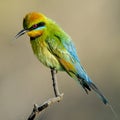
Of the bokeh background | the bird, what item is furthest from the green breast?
the bokeh background

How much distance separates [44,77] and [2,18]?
75cm

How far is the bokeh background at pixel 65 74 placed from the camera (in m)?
4.20

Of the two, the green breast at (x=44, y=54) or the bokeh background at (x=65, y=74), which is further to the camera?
the bokeh background at (x=65, y=74)

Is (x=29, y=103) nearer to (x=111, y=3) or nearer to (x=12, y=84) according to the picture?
(x=12, y=84)

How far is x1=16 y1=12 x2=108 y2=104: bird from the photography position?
1.42m

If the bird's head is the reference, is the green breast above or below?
below

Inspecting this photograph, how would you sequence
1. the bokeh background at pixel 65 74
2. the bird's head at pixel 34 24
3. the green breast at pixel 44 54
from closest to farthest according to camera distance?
1. the bird's head at pixel 34 24
2. the green breast at pixel 44 54
3. the bokeh background at pixel 65 74

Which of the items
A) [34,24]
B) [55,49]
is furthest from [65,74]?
[34,24]

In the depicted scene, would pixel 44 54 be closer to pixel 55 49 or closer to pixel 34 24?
pixel 55 49

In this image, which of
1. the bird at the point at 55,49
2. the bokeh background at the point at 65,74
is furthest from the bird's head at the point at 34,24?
the bokeh background at the point at 65,74

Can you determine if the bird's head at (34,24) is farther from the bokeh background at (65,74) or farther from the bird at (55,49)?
the bokeh background at (65,74)

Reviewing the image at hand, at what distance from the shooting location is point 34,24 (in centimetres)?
139

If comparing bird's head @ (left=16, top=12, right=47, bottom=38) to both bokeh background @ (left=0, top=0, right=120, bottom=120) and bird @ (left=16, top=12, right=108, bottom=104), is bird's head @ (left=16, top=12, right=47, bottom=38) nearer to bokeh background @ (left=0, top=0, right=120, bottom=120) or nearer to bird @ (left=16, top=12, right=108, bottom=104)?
bird @ (left=16, top=12, right=108, bottom=104)

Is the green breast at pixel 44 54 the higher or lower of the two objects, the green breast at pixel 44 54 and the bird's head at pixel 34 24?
the lower
